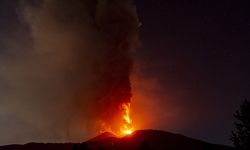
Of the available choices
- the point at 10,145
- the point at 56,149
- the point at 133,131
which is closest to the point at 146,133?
the point at 133,131

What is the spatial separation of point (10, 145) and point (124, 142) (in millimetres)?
42213

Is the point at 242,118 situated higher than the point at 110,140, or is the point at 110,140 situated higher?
the point at 110,140

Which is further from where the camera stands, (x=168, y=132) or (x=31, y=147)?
(x=168, y=132)

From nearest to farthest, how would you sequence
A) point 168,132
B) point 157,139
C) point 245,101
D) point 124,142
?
point 245,101 < point 124,142 < point 157,139 < point 168,132

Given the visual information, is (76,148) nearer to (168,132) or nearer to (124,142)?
(124,142)

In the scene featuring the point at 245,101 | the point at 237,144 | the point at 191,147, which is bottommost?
the point at 237,144

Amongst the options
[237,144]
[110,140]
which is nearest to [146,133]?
[110,140]

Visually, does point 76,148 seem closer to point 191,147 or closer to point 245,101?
point 245,101

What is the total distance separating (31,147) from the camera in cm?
12400

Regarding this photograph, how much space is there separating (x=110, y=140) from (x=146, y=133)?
1658 cm

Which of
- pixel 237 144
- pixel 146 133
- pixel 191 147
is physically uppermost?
pixel 146 133

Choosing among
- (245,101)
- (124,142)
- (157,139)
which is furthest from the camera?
(157,139)

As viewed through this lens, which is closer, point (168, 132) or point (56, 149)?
point (56, 149)

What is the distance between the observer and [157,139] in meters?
122
